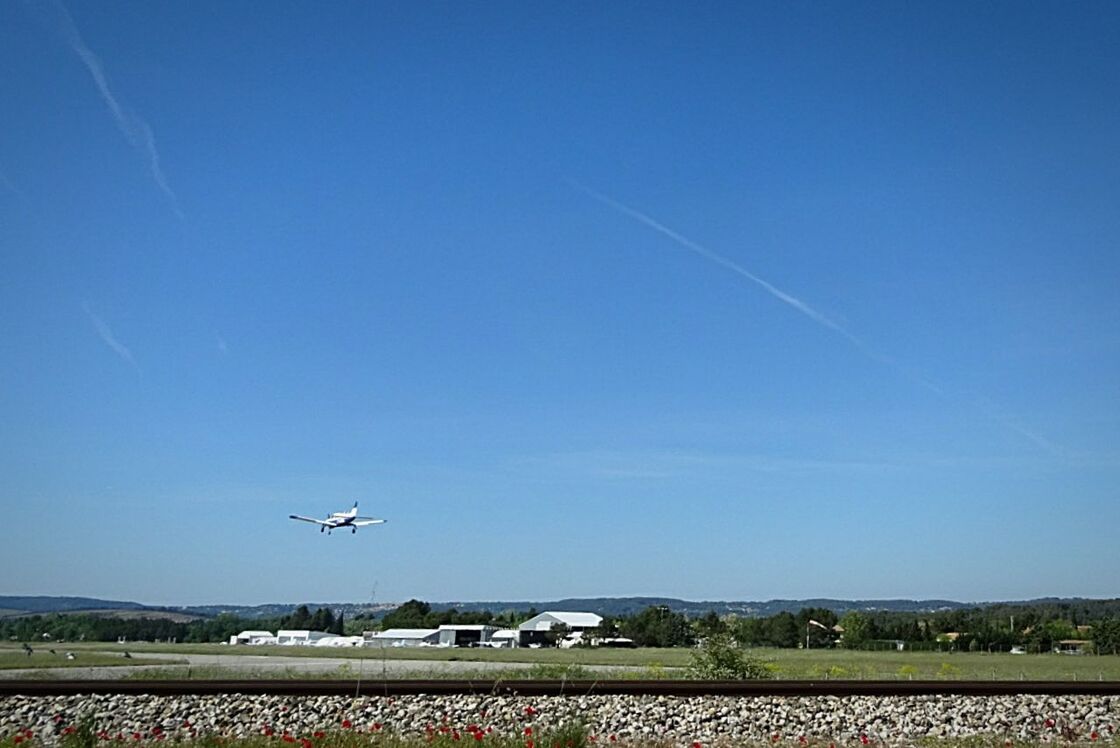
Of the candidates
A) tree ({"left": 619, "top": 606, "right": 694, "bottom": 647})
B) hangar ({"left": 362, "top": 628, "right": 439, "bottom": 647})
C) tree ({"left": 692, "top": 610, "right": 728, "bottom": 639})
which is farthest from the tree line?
tree ({"left": 692, "top": 610, "right": 728, "bottom": 639})

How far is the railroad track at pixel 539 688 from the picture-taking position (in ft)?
67.9

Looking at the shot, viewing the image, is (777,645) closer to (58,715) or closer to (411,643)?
(411,643)

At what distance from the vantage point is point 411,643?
9262cm

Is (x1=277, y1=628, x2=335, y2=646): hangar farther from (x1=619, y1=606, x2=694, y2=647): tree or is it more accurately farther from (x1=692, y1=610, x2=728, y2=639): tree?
(x1=692, y1=610, x2=728, y2=639): tree

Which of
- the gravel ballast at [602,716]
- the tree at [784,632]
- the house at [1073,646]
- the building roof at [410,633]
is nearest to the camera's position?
the gravel ballast at [602,716]

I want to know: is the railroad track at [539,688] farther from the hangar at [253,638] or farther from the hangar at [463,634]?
the hangar at [463,634]

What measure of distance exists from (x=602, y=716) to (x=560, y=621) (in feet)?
364

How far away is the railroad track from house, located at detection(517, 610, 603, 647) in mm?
82436

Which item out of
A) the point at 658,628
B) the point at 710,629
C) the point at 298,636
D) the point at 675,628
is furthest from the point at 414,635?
the point at 710,629

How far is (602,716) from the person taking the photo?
1989 centimetres

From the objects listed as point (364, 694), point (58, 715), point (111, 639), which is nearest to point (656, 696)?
point (364, 694)

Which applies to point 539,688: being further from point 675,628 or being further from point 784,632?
point 784,632

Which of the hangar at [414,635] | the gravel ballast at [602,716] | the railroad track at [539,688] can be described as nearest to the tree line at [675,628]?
the hangar at [414,635]

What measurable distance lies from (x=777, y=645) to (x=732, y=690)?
80.2 meters
